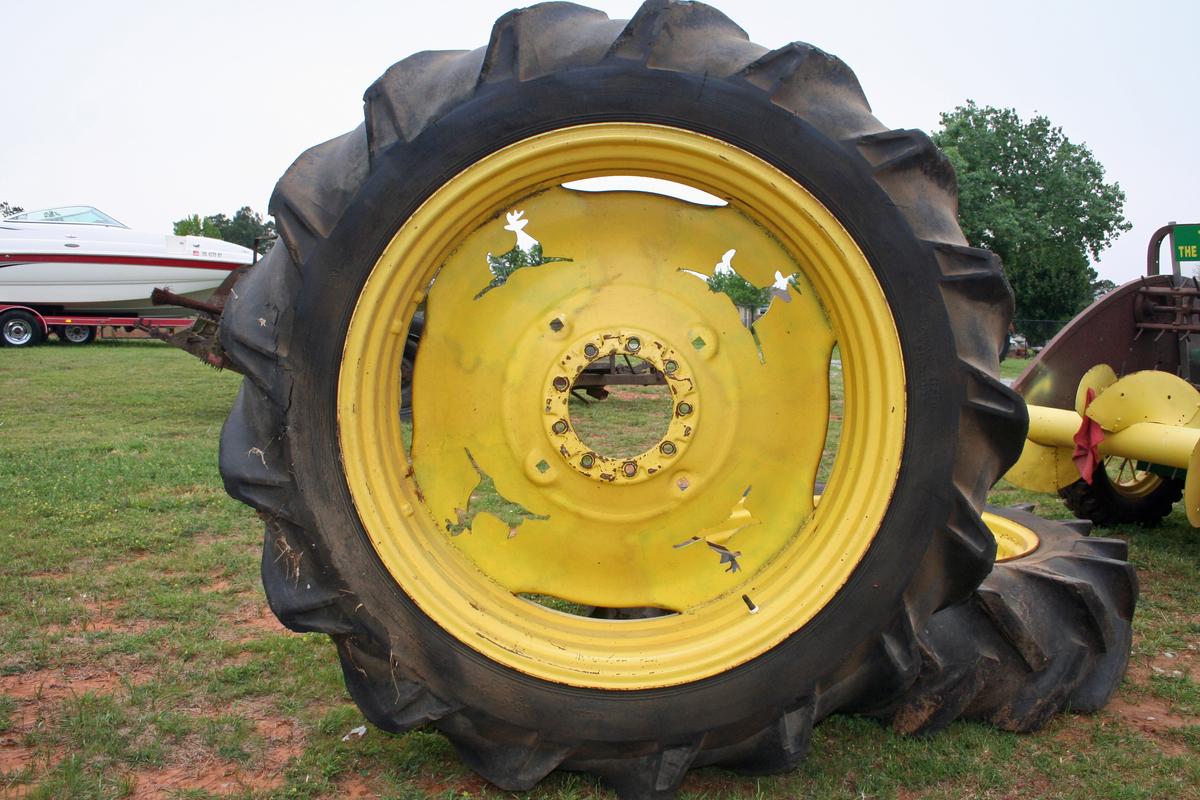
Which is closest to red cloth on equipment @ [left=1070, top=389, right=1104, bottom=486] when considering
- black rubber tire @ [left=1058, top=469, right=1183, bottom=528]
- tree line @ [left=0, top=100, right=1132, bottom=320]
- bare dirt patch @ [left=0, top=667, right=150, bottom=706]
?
black rubber tire @ [left=1058, top=469, right=1183, bottom=528]

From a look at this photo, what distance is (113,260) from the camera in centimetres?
2009

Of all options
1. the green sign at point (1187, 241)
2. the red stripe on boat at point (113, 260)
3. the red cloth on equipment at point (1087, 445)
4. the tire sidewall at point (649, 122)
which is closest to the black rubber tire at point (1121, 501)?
the red cloth on equipment at point (1087, 445)

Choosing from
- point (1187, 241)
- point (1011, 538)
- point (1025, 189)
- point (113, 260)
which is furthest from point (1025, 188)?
point (1011, 538)

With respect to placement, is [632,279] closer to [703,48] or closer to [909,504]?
[703,48]

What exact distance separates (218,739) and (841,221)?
215 centimetres

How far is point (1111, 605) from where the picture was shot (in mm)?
3104

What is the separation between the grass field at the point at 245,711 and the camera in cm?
239

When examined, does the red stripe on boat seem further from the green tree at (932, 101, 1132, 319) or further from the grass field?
the green tree at (932, 101, 1132, 319)

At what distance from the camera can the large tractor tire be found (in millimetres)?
2076

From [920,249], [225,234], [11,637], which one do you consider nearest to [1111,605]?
[920,249]

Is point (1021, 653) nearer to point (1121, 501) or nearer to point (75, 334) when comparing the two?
point (1121, 501)

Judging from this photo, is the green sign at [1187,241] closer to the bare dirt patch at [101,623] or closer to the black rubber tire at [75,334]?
the bare dirt patch at [101,623]

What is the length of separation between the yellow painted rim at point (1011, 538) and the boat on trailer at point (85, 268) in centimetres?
1895

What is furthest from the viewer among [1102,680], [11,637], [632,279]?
[11,637]
